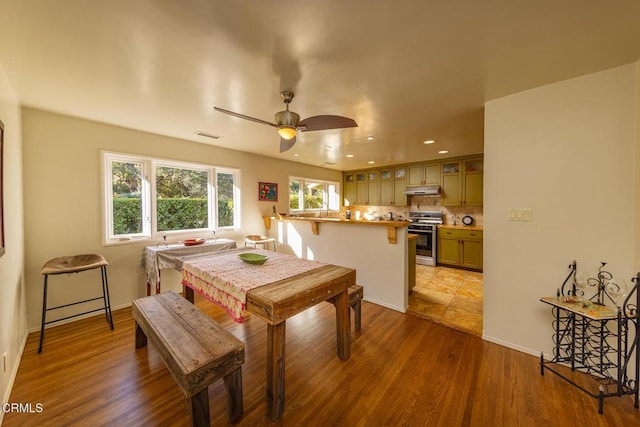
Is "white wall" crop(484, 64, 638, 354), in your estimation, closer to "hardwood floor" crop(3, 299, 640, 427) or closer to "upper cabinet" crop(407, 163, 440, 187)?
"hardwood floor" crop(3, 299, 640, 427)

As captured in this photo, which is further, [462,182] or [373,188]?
[373,188]

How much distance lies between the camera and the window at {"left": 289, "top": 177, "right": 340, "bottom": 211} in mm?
5569

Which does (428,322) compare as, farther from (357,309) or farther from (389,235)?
(389,235)

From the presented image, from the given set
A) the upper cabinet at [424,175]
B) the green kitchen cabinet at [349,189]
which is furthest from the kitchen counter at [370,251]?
the green kitchen cabinet at [349,189]

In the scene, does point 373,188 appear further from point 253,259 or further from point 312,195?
point 253,259

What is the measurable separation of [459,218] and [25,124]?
22.1 feet

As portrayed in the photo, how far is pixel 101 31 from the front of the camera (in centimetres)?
134

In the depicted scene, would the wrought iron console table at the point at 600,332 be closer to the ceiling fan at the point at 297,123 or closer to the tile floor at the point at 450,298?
the tile floor at the point at 450,298

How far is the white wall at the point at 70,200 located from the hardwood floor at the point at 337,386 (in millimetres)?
562

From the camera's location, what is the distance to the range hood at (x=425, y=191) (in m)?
5.12

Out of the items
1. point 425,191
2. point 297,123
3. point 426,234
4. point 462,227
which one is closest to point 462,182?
point 425,191

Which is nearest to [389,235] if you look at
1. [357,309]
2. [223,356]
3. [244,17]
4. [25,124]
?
[357,309]

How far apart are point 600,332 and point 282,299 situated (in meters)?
2.17

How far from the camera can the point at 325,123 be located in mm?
1973
